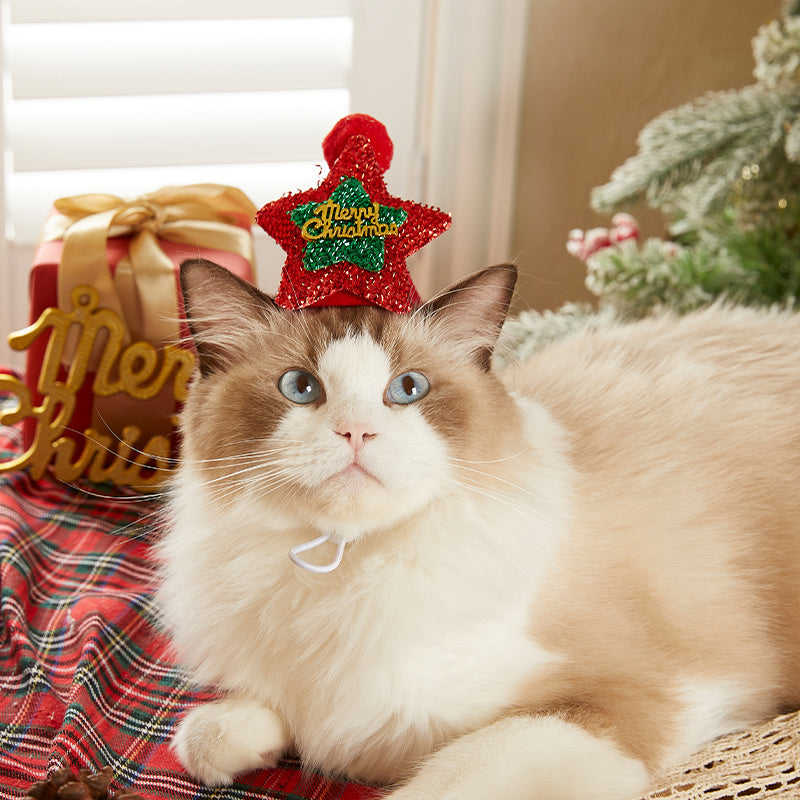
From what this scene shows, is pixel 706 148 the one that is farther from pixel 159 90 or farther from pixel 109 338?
pixel 159 90

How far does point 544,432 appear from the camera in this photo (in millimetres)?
969

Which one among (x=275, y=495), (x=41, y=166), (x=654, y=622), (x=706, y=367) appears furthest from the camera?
(x=41, y=166)

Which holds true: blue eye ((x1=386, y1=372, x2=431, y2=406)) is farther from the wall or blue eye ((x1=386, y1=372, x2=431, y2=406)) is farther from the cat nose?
the wall

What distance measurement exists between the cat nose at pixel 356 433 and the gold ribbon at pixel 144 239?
0.77 m

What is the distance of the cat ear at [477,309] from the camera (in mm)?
884

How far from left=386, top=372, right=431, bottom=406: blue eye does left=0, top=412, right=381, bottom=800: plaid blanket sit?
1.32 feet

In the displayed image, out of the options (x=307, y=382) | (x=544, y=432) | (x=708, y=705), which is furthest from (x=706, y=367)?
(x=307, y=382)

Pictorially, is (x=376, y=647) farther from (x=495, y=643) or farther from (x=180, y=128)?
(x=180, y=128)

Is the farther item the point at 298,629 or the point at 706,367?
the point at 706,367

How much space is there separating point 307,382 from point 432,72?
1.74m

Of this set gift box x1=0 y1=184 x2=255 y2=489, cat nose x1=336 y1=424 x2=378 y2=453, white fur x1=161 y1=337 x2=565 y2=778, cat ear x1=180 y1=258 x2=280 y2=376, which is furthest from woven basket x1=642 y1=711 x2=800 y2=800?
gift box x1=0 y1=184 x2=255 y2=489

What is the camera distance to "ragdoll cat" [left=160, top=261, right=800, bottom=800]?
2.63 feet

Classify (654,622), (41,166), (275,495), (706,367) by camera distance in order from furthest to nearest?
(41,166) → (706,367) → (654,622) → (275,495)

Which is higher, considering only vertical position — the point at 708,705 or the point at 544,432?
the point at 544,432
